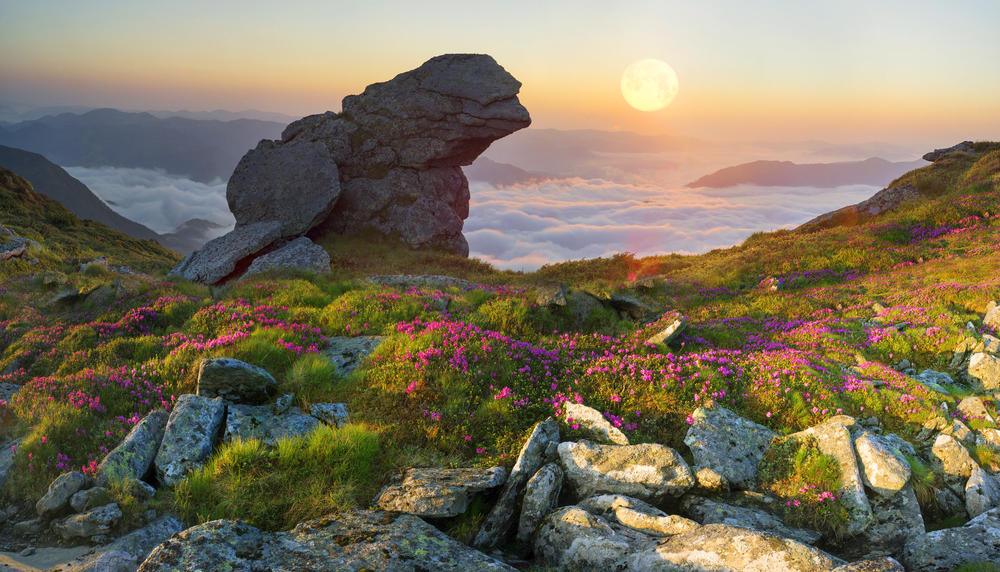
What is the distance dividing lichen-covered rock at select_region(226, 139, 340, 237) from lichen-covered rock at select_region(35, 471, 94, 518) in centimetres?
2849

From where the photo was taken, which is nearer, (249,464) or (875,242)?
(249,464)

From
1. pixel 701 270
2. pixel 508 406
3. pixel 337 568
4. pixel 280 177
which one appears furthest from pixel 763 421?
pixel 280 177

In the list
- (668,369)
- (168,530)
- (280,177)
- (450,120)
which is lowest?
(168,530)

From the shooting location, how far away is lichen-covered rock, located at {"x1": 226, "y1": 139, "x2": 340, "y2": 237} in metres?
34.5

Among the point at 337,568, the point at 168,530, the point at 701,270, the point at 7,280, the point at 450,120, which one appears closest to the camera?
the point at 337,568

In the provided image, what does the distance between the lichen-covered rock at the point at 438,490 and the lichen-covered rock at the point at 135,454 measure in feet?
10.9

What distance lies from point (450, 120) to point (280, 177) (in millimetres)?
13367

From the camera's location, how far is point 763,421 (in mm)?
8789

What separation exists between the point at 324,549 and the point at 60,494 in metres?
3.95

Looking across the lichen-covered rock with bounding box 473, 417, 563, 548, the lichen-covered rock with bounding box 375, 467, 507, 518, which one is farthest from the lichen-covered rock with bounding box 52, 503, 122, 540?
the lichen-covered rock with bounding box 473, 417, 563, 548

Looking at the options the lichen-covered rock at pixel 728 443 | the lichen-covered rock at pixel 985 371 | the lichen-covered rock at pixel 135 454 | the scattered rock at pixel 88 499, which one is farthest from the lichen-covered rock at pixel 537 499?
the lichen-covered rock at pixel 985 371

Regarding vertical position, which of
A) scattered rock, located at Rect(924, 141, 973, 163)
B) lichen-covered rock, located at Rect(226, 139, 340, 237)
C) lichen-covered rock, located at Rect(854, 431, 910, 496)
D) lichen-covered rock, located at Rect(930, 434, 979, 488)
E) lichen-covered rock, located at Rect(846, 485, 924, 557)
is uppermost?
scattered rock, located at Rect(924, 141, 973, 163)

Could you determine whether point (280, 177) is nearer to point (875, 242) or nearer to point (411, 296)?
point (411, 296)

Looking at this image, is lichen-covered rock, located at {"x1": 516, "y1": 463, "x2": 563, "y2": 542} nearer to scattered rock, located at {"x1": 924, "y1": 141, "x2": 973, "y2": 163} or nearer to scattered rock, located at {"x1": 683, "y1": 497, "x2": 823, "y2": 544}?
scattered rock, located at {"x1": 683, "y1": 497, "x2": 823, "y2": 544}
